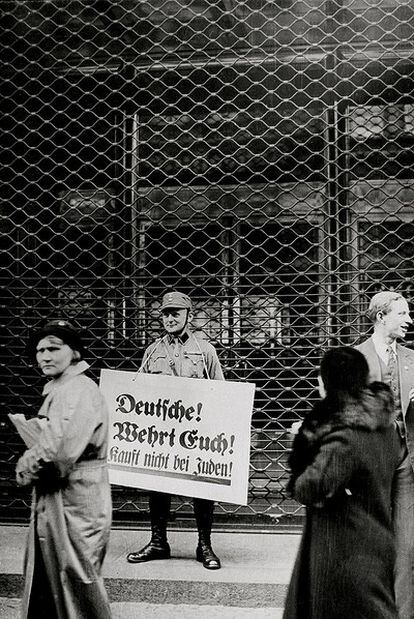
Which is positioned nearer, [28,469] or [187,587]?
[28,469]

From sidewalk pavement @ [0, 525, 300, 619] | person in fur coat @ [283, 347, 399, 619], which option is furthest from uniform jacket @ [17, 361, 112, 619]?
sidewalk pavement @ [0, 525, 300, 619]

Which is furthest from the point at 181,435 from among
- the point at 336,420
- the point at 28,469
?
the point at 336,420

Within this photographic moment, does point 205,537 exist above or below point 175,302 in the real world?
below

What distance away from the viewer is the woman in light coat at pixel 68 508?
13.4 ft

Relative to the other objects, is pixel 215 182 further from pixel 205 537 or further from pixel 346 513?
pixel 346 513

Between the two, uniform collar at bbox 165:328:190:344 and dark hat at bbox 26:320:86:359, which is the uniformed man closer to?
uniform collar at bbox 165:328:190:344

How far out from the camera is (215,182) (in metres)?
7.34

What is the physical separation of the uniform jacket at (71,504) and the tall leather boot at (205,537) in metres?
1.71

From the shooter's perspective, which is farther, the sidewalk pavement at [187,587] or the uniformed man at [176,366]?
the uniformed man at [176,366]

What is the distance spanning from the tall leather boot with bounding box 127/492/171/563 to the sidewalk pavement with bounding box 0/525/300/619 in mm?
67

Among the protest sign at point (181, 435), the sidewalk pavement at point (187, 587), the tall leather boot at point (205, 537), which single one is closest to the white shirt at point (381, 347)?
the protest sign at point (181, 435)

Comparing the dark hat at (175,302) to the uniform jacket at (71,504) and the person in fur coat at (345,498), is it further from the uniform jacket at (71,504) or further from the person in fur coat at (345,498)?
the person in fur coat at (345,498)

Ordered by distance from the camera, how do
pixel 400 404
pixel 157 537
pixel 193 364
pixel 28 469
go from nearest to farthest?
pixel 28 469 → pixel 400 404 → pixel 157 537 → pixel 193 364

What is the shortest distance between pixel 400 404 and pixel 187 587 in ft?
6.33
